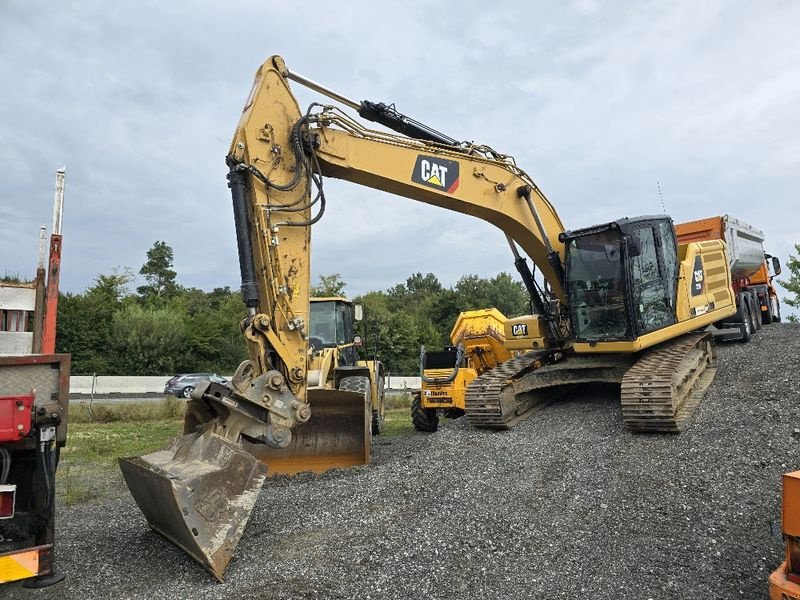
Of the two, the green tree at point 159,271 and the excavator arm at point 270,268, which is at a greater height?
the green tree at point 159,271

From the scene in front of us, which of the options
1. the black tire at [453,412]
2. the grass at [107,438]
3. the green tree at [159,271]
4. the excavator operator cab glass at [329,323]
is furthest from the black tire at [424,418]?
the green tree at [159,271]

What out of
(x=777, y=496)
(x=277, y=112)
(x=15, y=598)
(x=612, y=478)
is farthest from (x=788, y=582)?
(x=277, y=112)

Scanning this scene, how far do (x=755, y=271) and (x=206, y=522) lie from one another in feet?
46.3

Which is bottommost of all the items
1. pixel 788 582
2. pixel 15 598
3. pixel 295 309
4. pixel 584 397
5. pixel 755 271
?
pixel 15 598

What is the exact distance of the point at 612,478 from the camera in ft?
18.0

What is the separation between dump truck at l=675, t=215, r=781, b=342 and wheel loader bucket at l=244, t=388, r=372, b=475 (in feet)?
21.4

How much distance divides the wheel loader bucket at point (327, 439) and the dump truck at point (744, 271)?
21.4ft

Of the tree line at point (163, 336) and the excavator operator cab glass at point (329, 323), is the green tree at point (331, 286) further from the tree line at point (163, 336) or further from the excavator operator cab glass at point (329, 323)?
the excavator operator cab glass at point (329, 323)

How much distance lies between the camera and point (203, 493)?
4.20m

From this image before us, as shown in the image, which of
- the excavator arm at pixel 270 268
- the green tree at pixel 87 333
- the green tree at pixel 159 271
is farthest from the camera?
the green tree at pixel 159 271

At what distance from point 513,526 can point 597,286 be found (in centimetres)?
406

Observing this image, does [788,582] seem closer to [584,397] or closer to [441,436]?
[441,436]

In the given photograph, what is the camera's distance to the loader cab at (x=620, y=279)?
766 centimetres

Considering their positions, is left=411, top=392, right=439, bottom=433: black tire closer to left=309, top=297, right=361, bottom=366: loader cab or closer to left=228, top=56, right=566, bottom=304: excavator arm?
left=309, top=297, right=361, bottom=366: loader cab
